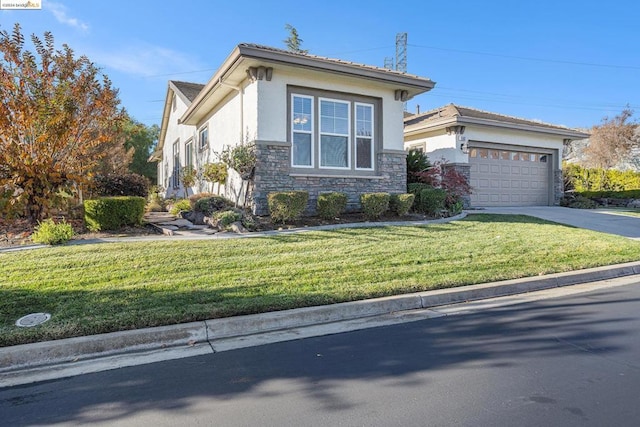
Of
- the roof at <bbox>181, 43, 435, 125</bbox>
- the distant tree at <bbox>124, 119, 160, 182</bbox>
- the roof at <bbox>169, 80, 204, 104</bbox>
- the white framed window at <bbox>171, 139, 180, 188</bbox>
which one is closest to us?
the roof at <bbox>181, 43, 435, 125</bbox>

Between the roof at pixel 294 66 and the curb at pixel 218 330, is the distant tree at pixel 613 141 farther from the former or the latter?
the curb at pixel 218 330

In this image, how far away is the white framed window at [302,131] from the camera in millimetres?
11344

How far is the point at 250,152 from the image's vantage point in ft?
35.3

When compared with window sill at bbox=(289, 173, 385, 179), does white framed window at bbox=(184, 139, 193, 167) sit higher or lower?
higher

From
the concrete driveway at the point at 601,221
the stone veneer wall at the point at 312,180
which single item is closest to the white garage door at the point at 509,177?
the concrete driveway at the point at 601,221

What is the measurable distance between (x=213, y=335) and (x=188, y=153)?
1585 centimetres

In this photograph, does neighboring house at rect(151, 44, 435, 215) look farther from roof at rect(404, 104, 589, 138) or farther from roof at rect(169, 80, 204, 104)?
roof at rect(169, 80, 204, 104)

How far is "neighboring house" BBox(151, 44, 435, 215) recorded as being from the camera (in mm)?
10688

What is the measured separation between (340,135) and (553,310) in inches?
304

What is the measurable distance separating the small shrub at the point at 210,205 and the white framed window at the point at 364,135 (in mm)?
3962

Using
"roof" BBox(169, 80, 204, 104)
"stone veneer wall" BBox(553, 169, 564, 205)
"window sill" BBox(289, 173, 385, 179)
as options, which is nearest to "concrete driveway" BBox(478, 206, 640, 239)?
"stone veneer wall" BBox(553, 169, 564, 205)

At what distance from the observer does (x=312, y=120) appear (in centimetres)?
1157

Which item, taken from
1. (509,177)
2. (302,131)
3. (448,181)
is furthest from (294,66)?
(509,177)

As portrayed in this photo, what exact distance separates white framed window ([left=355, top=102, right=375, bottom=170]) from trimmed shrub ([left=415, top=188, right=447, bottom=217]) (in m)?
1.75
